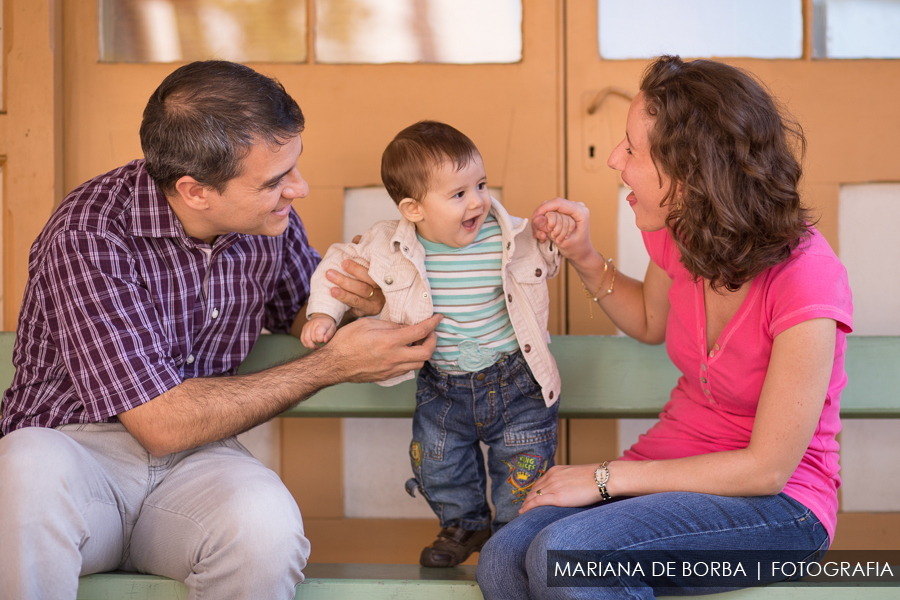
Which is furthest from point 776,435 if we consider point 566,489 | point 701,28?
point 701,28

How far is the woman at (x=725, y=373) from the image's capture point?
1457 millimetres

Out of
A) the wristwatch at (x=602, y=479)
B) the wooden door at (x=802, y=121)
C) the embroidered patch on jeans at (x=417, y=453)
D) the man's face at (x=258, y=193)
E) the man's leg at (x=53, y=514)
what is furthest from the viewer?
the wooden door at (x=802, y=121)

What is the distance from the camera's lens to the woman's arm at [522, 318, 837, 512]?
1.45 m

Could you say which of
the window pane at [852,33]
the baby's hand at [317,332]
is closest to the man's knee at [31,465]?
the baby's hand at [317,332]

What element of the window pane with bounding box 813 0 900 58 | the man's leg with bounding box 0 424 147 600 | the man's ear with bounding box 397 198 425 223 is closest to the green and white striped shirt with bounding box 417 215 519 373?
the man's ear with bounding box 397 198 425 223

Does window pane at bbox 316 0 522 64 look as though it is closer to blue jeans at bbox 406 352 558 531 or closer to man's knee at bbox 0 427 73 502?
blue jeans at bbox 406 352 558 531

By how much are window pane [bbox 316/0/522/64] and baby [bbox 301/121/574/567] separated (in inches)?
28.6

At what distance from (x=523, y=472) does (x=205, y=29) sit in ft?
6.00

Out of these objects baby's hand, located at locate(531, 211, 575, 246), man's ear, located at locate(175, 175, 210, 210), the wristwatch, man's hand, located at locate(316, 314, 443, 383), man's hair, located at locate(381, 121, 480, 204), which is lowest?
the wristwatch

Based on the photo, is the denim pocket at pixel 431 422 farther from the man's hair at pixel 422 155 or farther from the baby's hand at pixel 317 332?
the man's hair at pixel 422 155

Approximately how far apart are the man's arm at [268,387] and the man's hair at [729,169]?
71 centimetres

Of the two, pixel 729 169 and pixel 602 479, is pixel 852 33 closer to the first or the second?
pixel 729 169

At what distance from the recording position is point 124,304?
1645mm

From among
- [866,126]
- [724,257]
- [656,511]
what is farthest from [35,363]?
[866,126]
